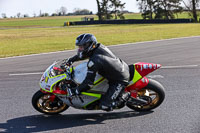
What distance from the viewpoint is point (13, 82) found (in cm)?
912

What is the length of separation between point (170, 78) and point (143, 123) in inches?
151

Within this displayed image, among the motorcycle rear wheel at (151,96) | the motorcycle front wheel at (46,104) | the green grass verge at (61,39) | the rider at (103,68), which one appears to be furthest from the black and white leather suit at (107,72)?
the green grass verge at (61,39)

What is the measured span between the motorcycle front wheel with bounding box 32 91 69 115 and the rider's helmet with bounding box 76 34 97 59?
107cm

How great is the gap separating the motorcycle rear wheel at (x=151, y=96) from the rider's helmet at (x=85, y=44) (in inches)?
50.2

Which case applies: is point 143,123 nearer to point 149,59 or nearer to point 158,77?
point 158,77

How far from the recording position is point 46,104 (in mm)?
5965

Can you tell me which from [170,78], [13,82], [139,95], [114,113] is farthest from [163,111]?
[13,82]

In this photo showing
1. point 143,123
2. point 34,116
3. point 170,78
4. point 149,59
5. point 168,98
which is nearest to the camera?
point 143,123

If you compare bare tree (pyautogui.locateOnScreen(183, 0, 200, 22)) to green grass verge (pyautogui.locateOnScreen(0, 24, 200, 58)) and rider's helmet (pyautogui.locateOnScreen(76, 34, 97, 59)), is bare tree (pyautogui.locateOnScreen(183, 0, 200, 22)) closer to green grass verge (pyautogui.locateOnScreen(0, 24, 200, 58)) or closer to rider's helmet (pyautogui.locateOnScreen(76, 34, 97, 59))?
green grass verge (pyautogui.locateOnScreen(0, 24, 200, 58))

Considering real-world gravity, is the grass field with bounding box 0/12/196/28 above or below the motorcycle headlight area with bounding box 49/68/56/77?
above

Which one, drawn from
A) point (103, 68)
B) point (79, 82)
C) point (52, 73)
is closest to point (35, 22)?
point (52, 73)

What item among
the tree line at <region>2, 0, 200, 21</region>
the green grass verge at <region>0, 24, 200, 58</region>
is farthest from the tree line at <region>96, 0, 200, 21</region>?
the green grass verge at <region>0, 24, 200, 58</region>

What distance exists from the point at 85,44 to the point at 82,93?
2.86 ft

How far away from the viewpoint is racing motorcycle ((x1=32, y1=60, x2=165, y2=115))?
5.61 meters
